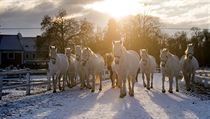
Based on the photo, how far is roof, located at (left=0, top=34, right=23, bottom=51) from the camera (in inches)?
3718

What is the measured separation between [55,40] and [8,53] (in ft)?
63.1

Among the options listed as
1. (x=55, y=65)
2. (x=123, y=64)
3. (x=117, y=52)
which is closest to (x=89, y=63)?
(x=55, y=65)

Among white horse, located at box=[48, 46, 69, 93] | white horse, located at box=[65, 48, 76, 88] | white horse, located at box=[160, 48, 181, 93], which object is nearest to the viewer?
white horse, located at box=[160, 48, 181, 93]

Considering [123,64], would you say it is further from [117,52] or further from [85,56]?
[85,56]

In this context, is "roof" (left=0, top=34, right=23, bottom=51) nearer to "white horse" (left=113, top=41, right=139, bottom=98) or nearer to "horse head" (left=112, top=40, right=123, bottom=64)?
"white horse" (left=113, top=41, right=139, bottom=98)

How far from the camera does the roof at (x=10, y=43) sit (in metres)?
94.4

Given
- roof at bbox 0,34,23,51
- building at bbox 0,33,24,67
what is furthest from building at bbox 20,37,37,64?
building at bbox 0,33,24,67

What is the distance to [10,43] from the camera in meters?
95.4

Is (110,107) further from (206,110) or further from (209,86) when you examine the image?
(209,86)

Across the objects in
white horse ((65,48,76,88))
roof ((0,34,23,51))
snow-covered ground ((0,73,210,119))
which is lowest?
snow-covered ground ((0,73,210,119))

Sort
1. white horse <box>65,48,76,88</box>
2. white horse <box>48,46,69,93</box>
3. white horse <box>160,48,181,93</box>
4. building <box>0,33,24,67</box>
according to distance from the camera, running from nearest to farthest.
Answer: white horse <box>160,48,181,93</box> < white horse <box>48,46,69,93</box> < white horse <box>65,48,76,88</box> < building <box>0,33,24,67</box>

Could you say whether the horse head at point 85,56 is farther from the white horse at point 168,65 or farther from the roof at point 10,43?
the roof at point 10,43

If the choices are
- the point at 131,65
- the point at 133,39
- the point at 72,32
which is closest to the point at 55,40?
the point at 72,32

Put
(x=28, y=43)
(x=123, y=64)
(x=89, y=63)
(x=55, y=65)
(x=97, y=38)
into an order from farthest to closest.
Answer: (x=28, y=43) < (x=97, y=38) < (x=89, y=63) < (x=55, y=65) < (x=123, y=64)
